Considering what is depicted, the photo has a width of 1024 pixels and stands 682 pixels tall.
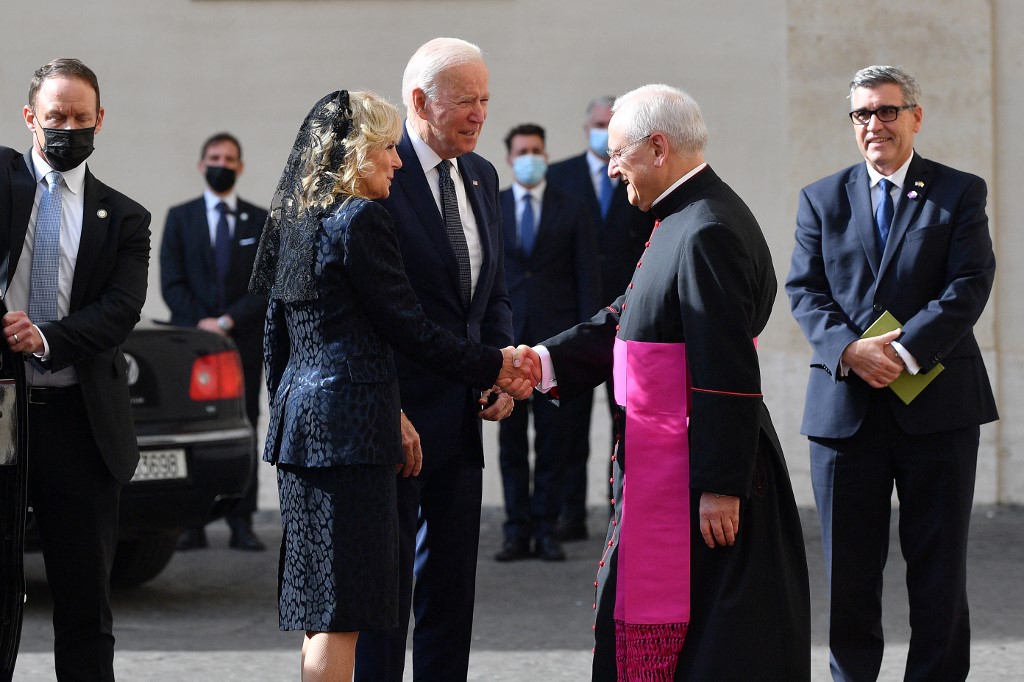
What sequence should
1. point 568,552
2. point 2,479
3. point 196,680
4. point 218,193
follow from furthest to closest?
point 218,193, point 568,552, point 196,680, point 2,479

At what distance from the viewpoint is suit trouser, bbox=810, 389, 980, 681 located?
497 cm

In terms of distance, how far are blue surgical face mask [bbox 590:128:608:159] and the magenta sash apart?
16.2ft

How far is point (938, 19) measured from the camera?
9727 millimetres

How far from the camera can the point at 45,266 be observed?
4535 mm

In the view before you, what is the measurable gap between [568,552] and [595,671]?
13.9ft

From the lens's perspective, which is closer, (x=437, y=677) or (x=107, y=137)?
(x=437, y=677)

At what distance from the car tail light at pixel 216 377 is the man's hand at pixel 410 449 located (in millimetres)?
2819

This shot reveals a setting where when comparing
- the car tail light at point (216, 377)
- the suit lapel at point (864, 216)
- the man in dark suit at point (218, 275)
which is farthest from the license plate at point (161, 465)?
the suit lapel at point (864, 216)

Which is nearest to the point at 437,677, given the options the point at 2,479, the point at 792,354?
the point at 2,479

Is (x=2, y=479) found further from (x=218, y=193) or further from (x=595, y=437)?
(x=595, y=437)

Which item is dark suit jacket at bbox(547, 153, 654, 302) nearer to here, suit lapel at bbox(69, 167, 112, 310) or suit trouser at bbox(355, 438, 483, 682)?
suit trouser at bbox(355, 438, 483, 682)

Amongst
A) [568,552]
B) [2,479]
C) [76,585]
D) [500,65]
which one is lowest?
[568,552]

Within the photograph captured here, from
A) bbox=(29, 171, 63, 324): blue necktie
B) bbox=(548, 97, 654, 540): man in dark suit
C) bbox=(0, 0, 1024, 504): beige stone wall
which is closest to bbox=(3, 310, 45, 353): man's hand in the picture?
bbox=(29, 171, 63, 324): blue necktie

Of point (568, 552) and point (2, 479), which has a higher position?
point (2, 479)
